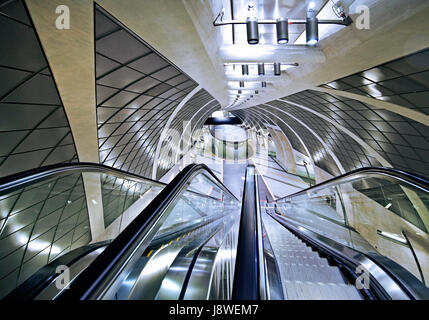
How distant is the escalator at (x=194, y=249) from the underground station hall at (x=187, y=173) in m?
0.02

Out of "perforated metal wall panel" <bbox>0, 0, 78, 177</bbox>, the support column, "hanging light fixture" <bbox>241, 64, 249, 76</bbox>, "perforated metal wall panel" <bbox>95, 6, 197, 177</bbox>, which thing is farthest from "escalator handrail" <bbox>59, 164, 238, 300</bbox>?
"hanging light fixture" <bbox>241, 64, 249, 76</bbox>

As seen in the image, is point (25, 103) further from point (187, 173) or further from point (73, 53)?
point (187, 173)

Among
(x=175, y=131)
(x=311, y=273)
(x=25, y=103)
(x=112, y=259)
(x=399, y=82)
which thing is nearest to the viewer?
(x=112, y=259)

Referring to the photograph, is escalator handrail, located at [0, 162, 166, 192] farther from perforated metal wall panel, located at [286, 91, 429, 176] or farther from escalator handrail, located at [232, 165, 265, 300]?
perforated metal wall panel, located at [286, 91, 429, 176]

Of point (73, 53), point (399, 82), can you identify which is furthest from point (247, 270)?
point (399, 82)

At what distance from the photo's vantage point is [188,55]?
18.2 feet

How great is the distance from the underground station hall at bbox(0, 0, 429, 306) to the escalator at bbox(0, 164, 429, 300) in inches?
0.7

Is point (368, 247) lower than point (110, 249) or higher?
lower

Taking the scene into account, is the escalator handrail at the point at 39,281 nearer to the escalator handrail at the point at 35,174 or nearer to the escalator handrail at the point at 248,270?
the escalator handrail at the point at 35,174

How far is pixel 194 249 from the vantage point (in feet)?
10.3

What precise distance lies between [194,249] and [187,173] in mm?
1476

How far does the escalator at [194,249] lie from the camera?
113cm

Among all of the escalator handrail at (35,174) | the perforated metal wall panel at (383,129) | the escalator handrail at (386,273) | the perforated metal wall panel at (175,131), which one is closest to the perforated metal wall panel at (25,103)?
the escalator handrail at (35,174)
